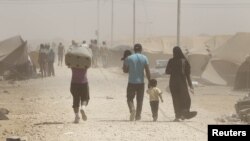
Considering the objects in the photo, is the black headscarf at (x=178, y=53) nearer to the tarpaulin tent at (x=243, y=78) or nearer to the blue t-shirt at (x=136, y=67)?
the blue t-shirt at (x=136, y=67)

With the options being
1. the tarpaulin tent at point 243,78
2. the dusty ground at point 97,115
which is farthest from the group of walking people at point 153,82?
the tarpaulin tent at point 243,78

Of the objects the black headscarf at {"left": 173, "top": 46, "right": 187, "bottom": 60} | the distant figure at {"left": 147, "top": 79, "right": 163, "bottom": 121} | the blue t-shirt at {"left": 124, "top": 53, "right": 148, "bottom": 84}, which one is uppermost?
the black headscarf at {"left": 173, "top": 46, "right": 187, "bottom": 60}

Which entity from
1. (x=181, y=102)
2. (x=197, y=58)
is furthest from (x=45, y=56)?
(x=181, y=102)

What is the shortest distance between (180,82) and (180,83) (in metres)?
0.02

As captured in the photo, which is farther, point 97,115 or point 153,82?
point 97,115

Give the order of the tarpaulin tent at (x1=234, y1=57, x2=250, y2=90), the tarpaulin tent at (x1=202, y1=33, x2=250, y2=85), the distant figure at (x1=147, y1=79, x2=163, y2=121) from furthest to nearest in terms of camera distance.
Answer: the tarpaulin tent at (x1=202, y1=33, x2=250, y2=85) < the tarpaulin tent at (x1=234, y1=57, x2=250, y2=90) < the distant figure at (x1=147, y1=79, x2=163, y2=121)

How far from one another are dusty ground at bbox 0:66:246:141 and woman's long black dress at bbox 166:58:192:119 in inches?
14.7

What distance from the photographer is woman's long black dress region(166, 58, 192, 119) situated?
1372 cm

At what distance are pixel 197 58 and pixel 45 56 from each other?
11676 millimetres

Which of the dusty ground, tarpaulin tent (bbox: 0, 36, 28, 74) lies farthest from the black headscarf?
tarpaulin tent (bbox: 0, 36, 28, 74)

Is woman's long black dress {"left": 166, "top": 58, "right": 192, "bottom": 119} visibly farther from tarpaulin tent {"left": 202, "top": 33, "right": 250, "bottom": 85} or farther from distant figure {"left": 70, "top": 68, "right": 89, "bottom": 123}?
tarpaulin tent {"left": 202, "top": 33, "right": 250, "bottom": 85}

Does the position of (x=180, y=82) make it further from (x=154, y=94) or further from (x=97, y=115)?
(x=97, y=115)

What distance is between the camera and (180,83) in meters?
13.8

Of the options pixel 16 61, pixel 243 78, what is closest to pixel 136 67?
pixel 243 78
